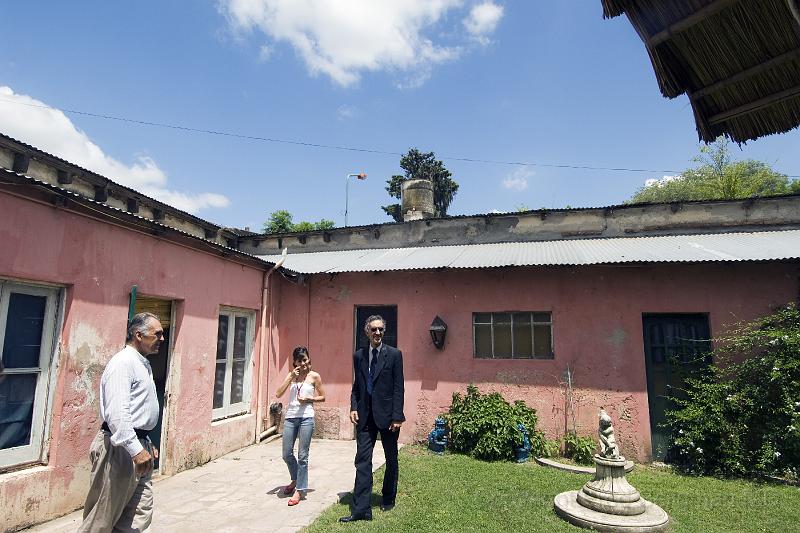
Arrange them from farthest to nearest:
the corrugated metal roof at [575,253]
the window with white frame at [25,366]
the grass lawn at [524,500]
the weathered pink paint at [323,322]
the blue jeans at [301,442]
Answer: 1. the corrugated metal roof at [575,253]
2. the blue jeans at [301,442]
3. the weathered pink paint at [323,322]
4. the grass lawn at [524,500]
5. the window with white frame at [25,366]

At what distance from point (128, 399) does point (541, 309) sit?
21.3 ft

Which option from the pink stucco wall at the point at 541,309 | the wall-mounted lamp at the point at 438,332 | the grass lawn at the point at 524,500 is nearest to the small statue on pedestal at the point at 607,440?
the grass lawn at the point at 524,500

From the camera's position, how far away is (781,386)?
6.29m

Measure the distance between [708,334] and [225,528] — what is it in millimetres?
7283

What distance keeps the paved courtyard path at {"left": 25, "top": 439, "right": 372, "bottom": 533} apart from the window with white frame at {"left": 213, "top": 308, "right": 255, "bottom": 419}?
0.79 m

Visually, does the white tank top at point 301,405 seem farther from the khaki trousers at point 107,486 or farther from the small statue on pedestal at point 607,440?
the small statue on pedestal at point 607,440

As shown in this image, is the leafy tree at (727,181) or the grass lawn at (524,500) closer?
the grass lawn at (524,500)

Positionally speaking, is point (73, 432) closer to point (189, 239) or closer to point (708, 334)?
point (189, 239)

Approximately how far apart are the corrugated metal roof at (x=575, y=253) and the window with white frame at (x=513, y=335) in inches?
42.3

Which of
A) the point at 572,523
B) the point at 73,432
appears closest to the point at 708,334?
the point at 572,523

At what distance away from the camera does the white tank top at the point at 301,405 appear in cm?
515

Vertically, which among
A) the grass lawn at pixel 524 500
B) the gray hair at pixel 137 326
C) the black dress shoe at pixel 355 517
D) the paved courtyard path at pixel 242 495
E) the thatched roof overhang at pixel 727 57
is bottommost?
the paved courtyard path at pixel 242 495

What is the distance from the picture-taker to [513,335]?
8102 mm

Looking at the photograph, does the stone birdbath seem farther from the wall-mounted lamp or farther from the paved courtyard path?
the wall-mounted lamp
